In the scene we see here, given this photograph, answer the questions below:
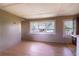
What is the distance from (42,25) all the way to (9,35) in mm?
1327

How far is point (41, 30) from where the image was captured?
298 cm

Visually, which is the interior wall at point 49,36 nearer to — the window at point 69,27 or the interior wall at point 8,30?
the window at point 69,27

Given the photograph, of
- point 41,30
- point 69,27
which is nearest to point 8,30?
point 41,30

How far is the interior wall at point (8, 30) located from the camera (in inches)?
141

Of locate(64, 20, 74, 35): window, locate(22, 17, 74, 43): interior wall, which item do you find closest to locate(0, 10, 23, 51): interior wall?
locate(22, 17, 74, 43): interior wall

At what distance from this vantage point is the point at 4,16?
11.7ft

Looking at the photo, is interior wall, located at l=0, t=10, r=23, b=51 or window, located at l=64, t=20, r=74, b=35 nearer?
window, located at l=64, t=20, r=74, b=35

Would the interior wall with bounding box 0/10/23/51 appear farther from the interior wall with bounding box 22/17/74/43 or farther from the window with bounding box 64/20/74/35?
the window with bounding box 64/20/74/35

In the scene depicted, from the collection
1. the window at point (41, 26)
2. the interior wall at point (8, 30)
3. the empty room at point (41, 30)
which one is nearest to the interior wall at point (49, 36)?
the empty room at point (41, 30)

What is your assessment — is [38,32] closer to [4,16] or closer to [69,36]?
[69,36]

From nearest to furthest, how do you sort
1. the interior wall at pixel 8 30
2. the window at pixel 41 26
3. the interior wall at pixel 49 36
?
the window at pixel 41 26, the interior wall at pixel 49 36, the interior wall at pixel 8 30

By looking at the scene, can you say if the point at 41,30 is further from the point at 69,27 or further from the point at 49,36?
the point at 69,27

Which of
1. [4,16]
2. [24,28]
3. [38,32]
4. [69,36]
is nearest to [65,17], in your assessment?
[69,36]

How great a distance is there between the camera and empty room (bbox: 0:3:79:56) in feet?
9.66
